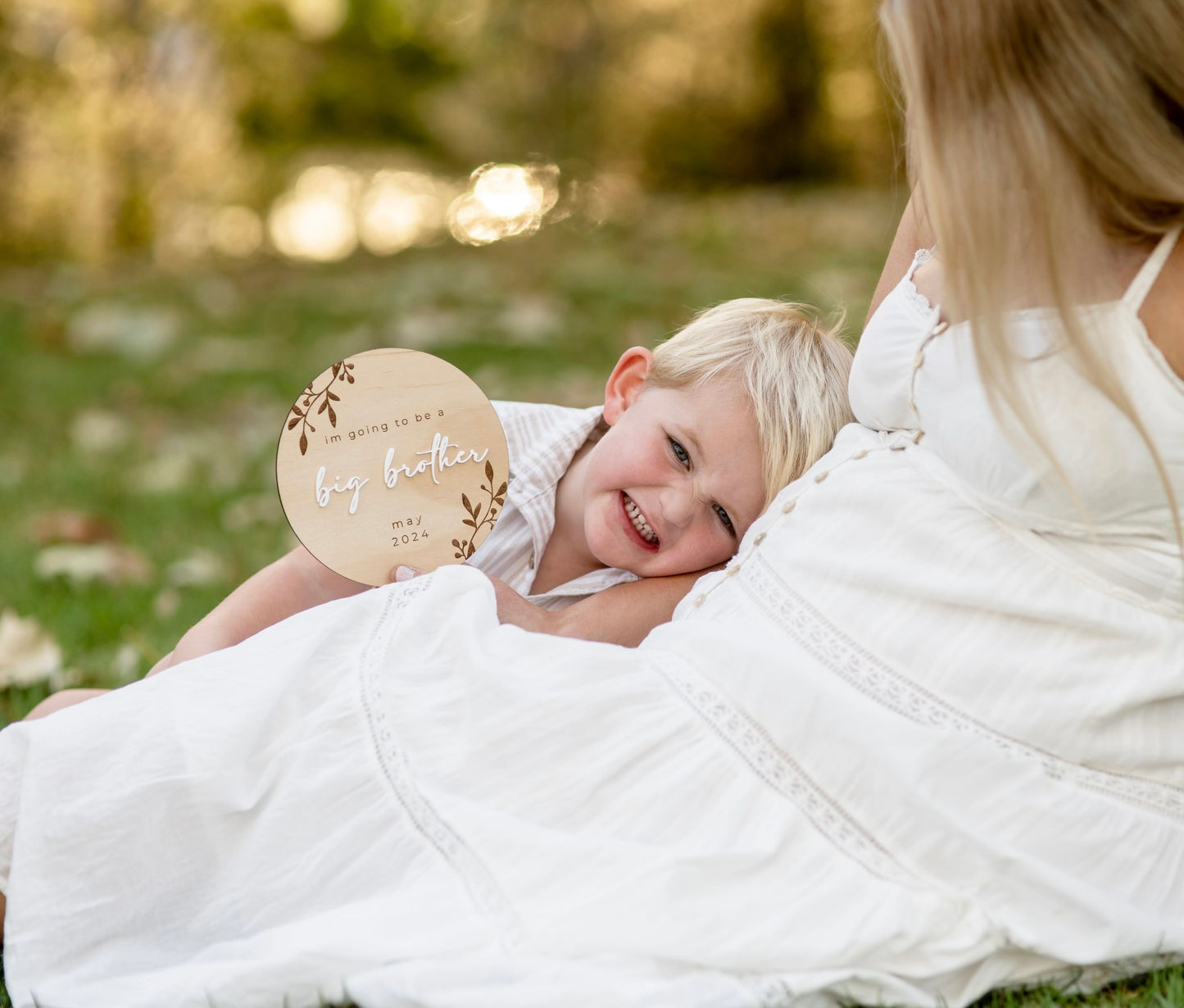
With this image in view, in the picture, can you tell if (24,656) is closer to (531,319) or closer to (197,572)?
(197,572)

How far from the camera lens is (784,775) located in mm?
1386

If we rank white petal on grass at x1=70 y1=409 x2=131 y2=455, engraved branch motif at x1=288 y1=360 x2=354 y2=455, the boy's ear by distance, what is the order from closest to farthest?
engraved branch motif at x1=288 y1=360 x2=354 y2=455
the boy's ear
white petal on grass at x1=70 y1=409 x2=131 y2=455

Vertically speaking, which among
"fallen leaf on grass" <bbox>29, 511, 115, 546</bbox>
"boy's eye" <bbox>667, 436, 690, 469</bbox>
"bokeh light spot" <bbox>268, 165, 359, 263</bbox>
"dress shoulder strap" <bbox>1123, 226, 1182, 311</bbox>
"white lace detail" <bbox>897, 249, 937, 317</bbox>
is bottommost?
"bokeh light spot" <bbox>268, 165, 359, 263</bbox>

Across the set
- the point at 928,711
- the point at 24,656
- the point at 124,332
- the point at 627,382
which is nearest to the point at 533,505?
the point at 627,382

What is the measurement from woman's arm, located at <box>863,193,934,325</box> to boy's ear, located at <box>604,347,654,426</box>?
0.34 meters

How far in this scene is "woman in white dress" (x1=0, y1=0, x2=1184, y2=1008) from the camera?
4.24ft

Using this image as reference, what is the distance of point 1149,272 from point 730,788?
0.68 meters

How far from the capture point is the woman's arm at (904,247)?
1748 millimetres

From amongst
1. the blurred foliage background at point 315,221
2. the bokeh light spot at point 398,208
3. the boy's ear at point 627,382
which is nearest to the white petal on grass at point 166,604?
the blurred foliage background at point 315,221

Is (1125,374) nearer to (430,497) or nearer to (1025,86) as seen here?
(1025,86)

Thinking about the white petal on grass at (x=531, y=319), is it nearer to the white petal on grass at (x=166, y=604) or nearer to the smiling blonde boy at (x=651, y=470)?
the white petal on grass at (x=166, y=604)

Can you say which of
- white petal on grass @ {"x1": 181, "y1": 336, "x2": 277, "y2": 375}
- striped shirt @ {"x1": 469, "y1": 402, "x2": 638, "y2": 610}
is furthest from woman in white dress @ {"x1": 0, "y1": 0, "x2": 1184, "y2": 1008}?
white petal on grass @ {"x1": 181, "y1": 336, "x2": 277, "y2": 375}

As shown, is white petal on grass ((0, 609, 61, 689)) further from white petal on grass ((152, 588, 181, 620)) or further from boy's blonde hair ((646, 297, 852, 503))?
boy's blonde hair ((646, 297, 852, 503))

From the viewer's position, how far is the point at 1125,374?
1311 mm
